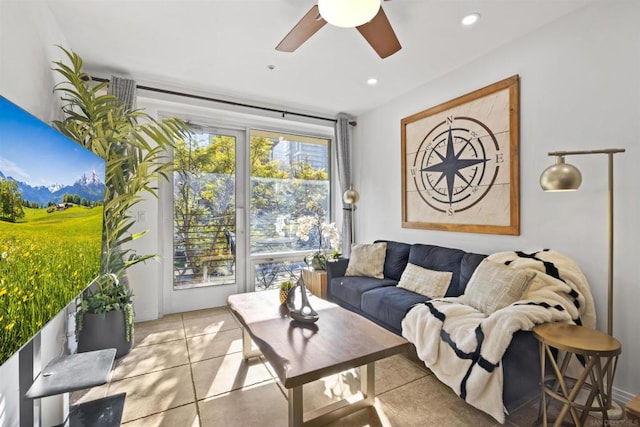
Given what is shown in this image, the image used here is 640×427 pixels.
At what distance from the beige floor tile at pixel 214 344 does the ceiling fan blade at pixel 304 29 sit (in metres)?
2.46

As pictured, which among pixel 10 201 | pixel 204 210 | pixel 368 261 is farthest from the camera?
pixel 204 210

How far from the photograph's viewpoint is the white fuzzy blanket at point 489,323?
1.66 meters

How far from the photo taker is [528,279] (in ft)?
6.47

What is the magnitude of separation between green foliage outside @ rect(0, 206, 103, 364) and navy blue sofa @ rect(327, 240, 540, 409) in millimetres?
2127

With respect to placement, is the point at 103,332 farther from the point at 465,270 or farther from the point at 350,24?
the point at 465,270

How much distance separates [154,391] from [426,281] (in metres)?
2.29

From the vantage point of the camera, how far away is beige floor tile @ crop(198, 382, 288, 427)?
1.76m

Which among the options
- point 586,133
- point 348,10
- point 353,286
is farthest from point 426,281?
point 348,10

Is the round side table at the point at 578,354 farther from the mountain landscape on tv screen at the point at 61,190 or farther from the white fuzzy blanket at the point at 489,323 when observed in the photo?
the mountain landscape on tv screen at the point at 61,190

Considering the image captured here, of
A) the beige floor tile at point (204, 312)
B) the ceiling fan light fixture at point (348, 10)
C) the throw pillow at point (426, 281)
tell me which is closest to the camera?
the ceiling fan light fixture at point (348, 10)

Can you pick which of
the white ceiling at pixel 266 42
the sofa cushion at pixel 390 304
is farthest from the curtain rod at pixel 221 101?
the sofa cushion at pixel 390 304

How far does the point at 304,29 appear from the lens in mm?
1860

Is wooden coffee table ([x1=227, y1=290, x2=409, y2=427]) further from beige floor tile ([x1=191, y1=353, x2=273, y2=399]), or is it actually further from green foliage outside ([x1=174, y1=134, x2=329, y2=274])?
green foliage outside ([x1=174, y1=134, x2=329, y2=274])

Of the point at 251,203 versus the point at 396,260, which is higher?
the point at 251,203
